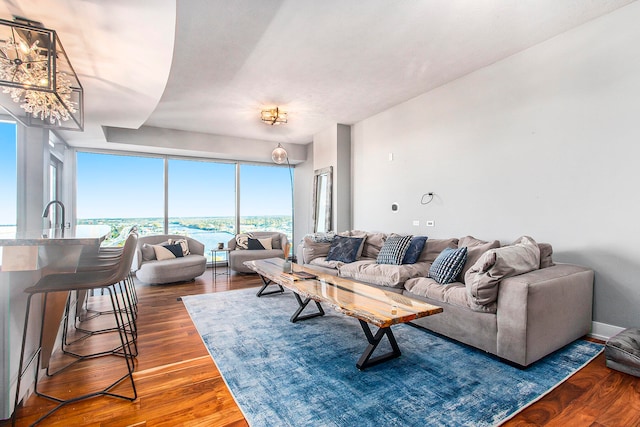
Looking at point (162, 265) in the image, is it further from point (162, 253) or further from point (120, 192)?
point (120, 192)

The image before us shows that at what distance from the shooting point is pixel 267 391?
6.70ft

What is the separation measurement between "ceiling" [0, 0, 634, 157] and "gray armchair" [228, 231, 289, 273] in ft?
8.59

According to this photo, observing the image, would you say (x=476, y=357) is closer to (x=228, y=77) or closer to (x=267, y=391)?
(x=267, y=391)

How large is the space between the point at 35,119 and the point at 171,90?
1664mm

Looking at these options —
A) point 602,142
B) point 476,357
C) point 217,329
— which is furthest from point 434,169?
point 217,329

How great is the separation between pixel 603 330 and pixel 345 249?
114 inches

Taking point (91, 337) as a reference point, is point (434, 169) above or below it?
above

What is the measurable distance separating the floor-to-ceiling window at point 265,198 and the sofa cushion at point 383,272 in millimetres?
3690

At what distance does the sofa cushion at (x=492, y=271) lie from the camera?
8.00ft

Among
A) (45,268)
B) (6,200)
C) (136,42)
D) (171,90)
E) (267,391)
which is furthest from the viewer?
(171,90)

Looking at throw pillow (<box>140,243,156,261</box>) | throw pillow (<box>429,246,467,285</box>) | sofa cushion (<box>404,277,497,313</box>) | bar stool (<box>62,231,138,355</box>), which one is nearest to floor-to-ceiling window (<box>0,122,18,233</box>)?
bar stool (<box>62,231,138,355</box>)

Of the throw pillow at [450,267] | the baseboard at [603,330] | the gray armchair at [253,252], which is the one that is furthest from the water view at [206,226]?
the baseboard at [603,330]

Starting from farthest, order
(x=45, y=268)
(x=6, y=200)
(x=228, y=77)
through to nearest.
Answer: (x=228, y=77) < (x=6, y=200) < (x=45, y=268)

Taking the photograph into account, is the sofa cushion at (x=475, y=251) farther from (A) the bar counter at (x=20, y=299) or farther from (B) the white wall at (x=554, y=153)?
(A) the bar counter at (x=20, y=299)
